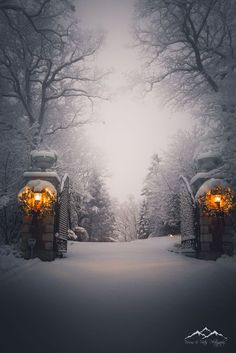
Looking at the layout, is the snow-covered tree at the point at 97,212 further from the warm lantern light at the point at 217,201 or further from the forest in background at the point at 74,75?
the warm lantern light at the point at 217,201

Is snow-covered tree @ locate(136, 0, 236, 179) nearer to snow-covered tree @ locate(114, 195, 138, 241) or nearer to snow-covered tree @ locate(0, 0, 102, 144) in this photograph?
snow-covered tree @ locate(0, 0, 102, 144)

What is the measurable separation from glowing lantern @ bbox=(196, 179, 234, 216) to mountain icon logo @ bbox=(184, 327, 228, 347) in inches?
Result: 254

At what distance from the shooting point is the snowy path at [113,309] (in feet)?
13.0

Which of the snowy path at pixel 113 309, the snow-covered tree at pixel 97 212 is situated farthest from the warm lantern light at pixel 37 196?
the snow-covered tree at pixel 97 212

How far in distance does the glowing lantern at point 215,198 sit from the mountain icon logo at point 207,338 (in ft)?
21.2

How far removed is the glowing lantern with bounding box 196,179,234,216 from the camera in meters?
10.4

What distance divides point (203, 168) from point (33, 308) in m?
8.30

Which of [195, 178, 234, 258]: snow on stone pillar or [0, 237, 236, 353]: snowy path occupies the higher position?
[195, 178, 234, 258]: snow on stone pillar

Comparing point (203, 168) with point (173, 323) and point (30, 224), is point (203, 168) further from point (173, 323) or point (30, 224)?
point (173, 323)

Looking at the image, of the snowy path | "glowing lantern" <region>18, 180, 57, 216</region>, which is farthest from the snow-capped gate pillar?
the snowy path

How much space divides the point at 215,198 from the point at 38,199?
5.57 m

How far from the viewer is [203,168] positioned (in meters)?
11.8

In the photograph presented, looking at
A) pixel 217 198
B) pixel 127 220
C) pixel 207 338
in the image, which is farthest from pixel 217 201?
pixel 127 220

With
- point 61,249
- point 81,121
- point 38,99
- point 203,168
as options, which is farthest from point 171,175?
point 61,249
